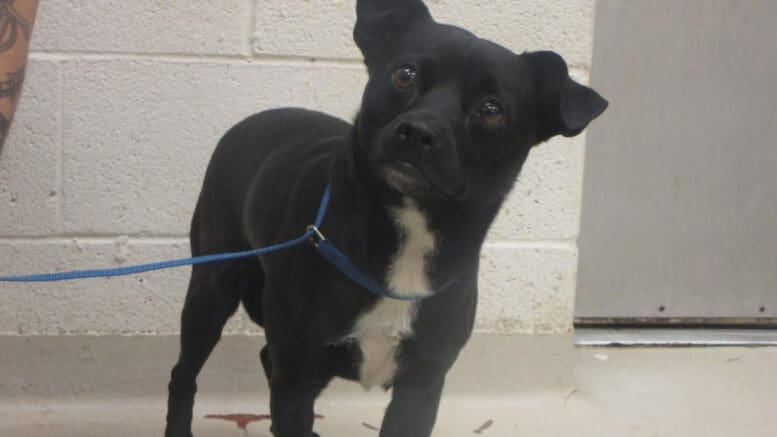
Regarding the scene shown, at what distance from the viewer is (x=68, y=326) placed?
3.82 m

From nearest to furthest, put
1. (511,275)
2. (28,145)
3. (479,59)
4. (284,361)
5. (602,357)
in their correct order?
1. (479,59)
2. (284,361)
3. (28,145)
4. (511,275)
5. (602,357)

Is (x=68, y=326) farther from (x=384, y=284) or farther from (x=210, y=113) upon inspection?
(x=384, y=284)

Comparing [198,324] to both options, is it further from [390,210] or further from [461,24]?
[461,24]

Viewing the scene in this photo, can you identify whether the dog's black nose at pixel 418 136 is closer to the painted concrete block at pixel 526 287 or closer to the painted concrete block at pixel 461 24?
the painted concrete block at pixel 461 24

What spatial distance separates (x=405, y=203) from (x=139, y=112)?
58.1 inches

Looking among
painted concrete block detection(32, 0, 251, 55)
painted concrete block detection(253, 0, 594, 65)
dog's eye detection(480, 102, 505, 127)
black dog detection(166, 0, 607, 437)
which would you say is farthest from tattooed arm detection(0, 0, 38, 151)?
painted concrete block detection(253, 0, 594, 65)

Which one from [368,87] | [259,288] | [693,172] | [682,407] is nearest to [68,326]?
[259,288]

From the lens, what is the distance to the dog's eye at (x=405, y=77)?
2514mm

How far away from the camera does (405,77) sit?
2.52 metres

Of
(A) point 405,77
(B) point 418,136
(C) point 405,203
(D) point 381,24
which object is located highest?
(D) point 381,24

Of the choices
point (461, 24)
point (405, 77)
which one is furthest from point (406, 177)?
point (461, 24)

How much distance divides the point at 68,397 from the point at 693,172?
2.48 m

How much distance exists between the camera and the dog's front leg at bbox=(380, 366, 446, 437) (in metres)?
2.81

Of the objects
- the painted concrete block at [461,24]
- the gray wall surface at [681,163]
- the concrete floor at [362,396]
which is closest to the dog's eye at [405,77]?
the painted concrete block at [461,24]
